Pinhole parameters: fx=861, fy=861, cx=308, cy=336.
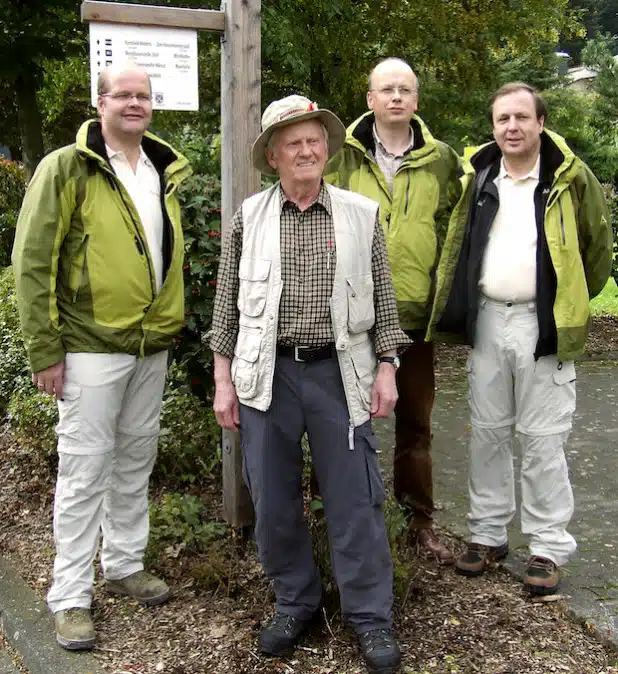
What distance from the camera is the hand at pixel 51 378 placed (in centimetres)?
346

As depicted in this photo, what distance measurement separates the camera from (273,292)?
10.5 ft

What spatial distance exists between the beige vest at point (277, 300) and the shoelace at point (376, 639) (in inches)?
32.0

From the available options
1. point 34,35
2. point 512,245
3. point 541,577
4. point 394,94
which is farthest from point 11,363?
point 34,35

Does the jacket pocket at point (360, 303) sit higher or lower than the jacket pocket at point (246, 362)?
higher

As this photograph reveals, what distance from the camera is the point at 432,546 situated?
14.0 ft

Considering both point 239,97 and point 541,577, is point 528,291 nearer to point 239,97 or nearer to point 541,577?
point 541,577

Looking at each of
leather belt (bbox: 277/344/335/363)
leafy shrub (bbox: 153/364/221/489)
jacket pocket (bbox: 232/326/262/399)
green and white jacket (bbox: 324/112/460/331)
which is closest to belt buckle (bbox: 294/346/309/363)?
leather belt (bbox: 277/344/335/363)

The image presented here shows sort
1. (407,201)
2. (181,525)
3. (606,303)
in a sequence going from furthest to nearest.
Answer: (606,303), (181,525), (407,201)

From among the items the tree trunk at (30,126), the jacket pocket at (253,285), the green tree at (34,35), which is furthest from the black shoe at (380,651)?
the tree trunk at (30,126)

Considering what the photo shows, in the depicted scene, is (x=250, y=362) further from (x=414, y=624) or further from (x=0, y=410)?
(x=0, y=410)

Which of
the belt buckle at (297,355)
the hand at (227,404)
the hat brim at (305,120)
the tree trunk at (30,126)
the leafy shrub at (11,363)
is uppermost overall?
the tree trunk at (30,126)

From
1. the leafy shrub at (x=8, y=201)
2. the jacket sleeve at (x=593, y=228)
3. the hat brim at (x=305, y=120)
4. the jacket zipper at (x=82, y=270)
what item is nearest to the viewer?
the hat brim at (x=305, y=120)

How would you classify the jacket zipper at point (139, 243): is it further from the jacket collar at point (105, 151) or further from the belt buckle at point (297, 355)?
the belt buckle at point (297, 355)

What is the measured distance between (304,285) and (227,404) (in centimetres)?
57
